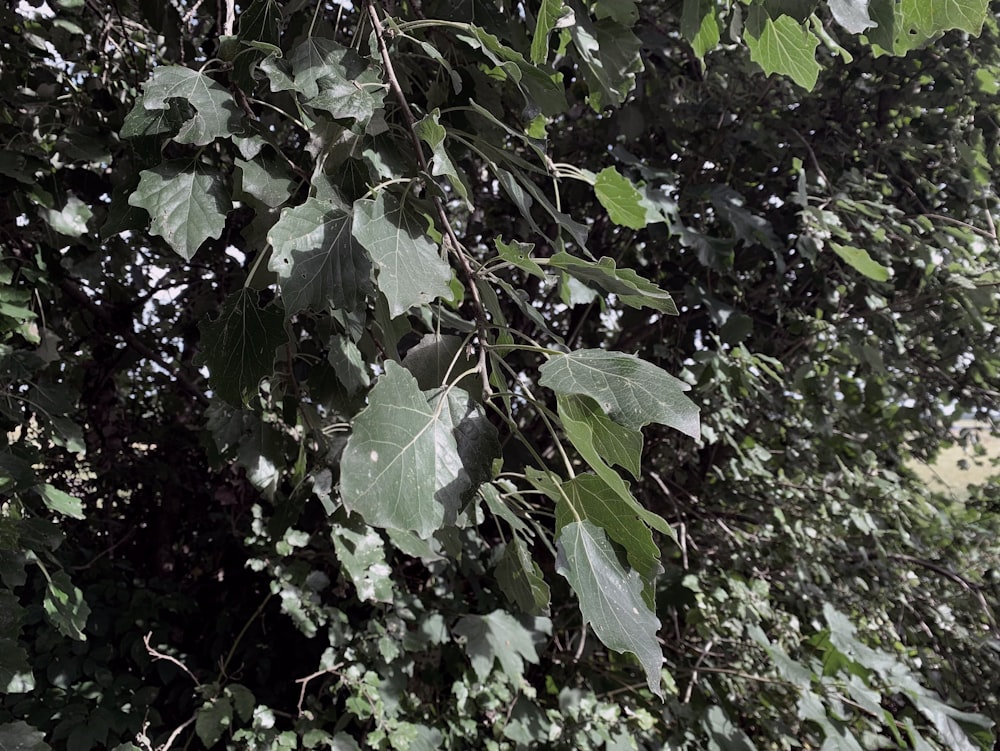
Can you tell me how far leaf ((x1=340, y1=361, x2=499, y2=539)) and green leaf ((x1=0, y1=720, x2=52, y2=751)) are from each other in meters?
0.89

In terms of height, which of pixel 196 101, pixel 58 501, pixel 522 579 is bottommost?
pixel 58 501

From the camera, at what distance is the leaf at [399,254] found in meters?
0.70

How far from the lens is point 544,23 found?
0.93 metres

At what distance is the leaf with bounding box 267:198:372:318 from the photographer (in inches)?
28.6

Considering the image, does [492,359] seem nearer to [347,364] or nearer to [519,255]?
[519,255]

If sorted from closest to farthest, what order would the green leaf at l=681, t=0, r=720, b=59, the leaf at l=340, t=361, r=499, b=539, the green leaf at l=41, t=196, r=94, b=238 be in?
the leaf at l=340, t=361, r=499, b=539, the green leaf at l=681, t=0, r=720, b=59, the green leaf at l=41, t=196, r=94, b=238

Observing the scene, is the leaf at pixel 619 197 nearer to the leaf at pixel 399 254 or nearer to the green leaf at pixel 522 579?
the leaf at pixel 399 254

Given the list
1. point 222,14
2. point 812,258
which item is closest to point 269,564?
point 222,14

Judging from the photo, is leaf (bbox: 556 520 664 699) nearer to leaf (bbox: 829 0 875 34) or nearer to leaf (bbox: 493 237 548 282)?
leaf (bbox: 493 237 548 282)

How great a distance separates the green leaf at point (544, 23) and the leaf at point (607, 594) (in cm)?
68

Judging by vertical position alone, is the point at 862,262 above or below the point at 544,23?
below

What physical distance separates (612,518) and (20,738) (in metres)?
1.05

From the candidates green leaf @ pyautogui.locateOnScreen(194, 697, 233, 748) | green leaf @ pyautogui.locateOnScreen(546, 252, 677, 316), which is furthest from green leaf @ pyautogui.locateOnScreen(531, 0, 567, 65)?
green leaf @ pyautogui.locateOnScreen(194, 697, 233, 748)

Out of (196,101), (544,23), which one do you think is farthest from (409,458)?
(544,23)
